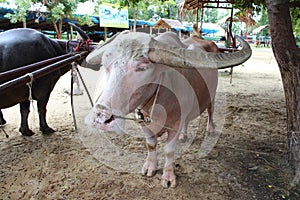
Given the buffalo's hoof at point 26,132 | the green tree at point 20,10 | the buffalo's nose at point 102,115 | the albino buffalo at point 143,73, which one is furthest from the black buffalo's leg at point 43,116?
the green tree at point 20,10

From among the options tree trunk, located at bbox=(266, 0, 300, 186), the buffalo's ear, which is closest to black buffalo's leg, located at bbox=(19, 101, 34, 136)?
the buffalo's ear

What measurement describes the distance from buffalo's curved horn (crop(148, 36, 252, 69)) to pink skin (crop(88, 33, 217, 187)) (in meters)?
0.10

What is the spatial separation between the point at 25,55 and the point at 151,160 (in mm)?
2049

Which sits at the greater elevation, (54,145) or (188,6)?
(188,6)

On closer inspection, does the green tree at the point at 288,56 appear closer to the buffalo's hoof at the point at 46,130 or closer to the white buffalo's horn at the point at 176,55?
the white buffalo's horn at the point at 176,55

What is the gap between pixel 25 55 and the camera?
113 inches

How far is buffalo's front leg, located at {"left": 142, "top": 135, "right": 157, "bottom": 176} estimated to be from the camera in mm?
2521

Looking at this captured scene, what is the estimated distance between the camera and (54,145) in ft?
10.5

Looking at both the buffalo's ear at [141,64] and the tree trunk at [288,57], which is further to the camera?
the tree trunk at [288,57]

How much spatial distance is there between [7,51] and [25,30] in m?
0.53

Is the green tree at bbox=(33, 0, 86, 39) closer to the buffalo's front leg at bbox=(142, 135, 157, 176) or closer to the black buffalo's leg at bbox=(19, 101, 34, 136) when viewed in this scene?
the black buffalo's leg at bbox=(19, 101, 34, 136)

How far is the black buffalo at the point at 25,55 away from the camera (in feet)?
9.00

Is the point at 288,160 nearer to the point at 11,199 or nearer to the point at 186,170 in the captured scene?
the point at 186,170

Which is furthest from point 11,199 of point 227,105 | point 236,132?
point 227,105
